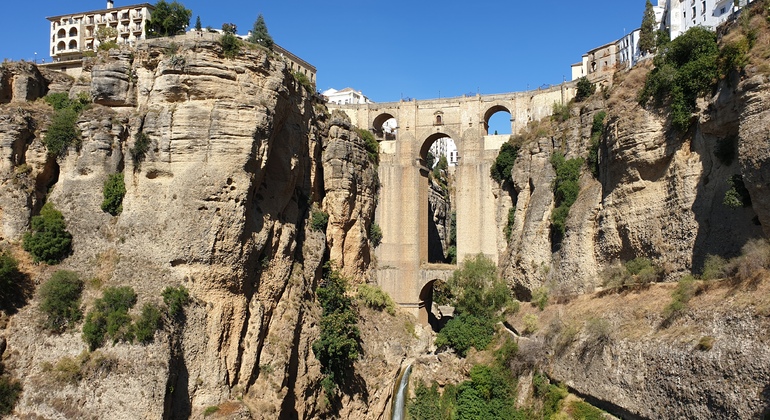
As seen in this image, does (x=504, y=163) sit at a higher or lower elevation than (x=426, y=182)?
higher

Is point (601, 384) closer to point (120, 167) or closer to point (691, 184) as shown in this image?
point (691, 184)

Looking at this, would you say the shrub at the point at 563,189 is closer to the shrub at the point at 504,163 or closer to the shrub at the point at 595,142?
the shrub at the point at 595,142

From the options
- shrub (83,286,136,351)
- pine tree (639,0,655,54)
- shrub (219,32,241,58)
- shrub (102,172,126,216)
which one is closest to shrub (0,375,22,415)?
shrub (83,286,136,351)

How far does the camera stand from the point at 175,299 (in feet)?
71.4

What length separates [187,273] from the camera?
22.8 m

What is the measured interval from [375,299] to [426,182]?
8.10 meters

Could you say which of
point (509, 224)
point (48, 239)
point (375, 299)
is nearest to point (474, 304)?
point (375, 299)

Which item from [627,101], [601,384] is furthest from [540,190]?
[601,384]

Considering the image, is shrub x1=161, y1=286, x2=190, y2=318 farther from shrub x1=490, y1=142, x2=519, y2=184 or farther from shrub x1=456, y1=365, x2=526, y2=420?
shrub x1=490, y1=142, x2=519, y2=184

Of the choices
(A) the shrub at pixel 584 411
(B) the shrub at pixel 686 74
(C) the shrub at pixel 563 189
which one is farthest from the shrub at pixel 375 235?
(B) the shrub at pixel 686 74

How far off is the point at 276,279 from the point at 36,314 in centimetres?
901

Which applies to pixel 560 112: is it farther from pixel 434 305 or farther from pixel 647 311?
pixel 434 305

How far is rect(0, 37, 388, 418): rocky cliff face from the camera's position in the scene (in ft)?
67.2

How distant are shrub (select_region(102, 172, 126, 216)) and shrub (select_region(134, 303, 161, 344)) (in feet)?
15.8
